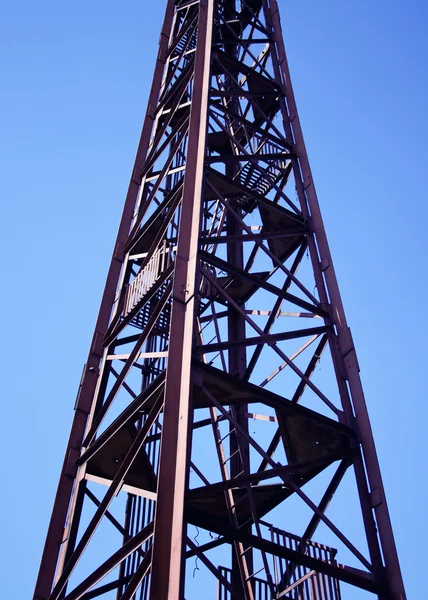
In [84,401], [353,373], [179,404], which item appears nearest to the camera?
[179,404]

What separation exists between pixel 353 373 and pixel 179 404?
305cm

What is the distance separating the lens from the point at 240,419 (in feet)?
37.4

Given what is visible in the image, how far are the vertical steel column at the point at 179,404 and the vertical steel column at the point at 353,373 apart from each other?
7.54 feet

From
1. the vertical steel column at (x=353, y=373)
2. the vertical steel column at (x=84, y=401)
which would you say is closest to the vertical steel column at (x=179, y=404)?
the vertical steel column at (x=353, y=373)

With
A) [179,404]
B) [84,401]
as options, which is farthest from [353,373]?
[84,401]

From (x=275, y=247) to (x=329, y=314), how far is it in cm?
275

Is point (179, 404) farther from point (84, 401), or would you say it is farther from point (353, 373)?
point (84, 401)

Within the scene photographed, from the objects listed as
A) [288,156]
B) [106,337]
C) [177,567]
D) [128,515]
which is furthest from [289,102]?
[177,567]

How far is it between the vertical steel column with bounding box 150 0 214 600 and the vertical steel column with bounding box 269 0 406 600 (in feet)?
7.54

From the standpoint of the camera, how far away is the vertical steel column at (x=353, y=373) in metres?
7.96

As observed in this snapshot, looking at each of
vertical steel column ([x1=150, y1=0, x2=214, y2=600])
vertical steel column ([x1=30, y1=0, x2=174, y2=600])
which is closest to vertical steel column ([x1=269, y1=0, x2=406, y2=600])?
vertical steel column ([x1=150, y1=0, x2=214, y2=600])

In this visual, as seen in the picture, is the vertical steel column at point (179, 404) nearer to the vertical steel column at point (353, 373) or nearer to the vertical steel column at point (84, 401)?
the vertical steel column at point (353, 373)

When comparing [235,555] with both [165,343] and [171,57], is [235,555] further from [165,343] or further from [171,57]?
[171,57]

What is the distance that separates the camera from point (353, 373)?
9.73m
